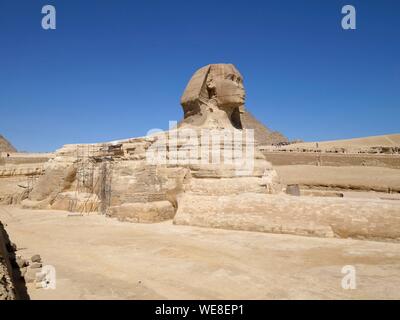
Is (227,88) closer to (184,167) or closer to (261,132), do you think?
(184,167)

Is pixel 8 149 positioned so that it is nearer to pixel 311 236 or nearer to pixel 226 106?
pixel 226 106

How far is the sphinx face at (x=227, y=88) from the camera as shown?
10.9 meters

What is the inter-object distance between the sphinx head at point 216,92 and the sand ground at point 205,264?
4.14m

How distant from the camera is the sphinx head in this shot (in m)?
11.0

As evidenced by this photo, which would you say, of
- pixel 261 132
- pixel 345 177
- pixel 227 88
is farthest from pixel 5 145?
pixel 227 88

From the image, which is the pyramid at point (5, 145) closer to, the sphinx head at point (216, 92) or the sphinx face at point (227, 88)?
the sphinx head at point (216, 92)

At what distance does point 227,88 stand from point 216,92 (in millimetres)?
405

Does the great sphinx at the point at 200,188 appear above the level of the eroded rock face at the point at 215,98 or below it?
below

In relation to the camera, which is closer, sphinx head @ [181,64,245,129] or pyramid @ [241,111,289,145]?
sphinx head @ [181,64,245,129]

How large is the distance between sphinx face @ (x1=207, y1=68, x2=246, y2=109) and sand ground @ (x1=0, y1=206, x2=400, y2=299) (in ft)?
13.9

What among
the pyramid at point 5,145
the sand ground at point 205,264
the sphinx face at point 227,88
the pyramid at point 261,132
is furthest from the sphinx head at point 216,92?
the pyramid at point 5,145

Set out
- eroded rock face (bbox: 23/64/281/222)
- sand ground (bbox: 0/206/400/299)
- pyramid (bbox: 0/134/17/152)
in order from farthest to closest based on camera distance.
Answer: pyramid (bbox: 0/134/17/152), eroded rock face (bbox: 23/64/281/222), sand ground (bbox: 0/206/400/299)

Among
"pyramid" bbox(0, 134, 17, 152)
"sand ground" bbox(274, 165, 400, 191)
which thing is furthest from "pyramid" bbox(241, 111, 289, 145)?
"pyramid" bbox(0, 134, 17, 152)

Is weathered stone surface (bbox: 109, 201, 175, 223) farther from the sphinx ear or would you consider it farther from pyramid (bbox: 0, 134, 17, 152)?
pyramid (bbox: 0, 134, 17, 152)
